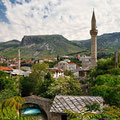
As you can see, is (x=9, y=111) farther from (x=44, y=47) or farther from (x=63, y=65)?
(x=44, y=47)

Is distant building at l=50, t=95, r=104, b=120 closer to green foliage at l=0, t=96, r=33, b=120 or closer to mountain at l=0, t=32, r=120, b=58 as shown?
green foliage at l=0, t=96, r=33, b=120

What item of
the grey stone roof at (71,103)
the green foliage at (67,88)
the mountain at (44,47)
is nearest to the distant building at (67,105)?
the grey stone roof at (71,103)

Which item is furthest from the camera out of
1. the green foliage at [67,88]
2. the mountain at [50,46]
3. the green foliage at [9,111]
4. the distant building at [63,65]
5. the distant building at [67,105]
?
the mountain at [50,46]

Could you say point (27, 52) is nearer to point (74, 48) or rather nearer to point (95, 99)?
point (74, 48)

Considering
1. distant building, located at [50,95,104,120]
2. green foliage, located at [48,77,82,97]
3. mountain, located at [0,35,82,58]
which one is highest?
mountain, located at [0,35,82,58]

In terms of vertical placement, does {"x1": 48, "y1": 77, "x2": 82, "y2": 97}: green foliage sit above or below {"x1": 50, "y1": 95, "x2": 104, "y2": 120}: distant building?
below

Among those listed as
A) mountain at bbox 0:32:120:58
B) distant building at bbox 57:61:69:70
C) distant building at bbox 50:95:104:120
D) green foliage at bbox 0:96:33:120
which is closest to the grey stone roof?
distant building at bbox 50:95:104:120

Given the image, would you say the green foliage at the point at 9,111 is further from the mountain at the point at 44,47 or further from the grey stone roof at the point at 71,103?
the mountain at the point at 44,47

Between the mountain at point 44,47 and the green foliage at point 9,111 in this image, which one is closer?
the green foliage at point 9,111

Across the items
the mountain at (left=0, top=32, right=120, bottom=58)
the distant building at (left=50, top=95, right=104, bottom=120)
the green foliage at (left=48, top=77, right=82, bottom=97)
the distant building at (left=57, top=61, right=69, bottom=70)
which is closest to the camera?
the distant building at (left=50, top=95, right=104, bottom=120)

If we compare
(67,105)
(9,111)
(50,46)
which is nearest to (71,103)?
(67,105)

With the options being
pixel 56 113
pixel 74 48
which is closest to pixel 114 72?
pixel 56 113

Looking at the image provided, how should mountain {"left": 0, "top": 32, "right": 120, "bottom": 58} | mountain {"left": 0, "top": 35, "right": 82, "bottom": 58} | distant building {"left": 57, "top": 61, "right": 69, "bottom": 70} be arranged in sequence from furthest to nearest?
mountain {"left": 0, "top": 35, "right": 82, "bottom": 58}
mountain {"left": 0, "top": 32, "right": 120, "bottom": 58}
distant building {"left": 57, "top": 61, "right": 69, "bottom": 70}

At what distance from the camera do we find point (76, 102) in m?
6.63
